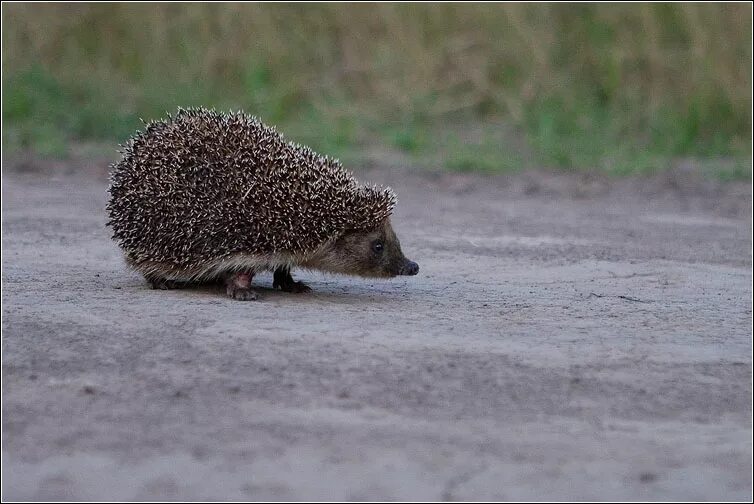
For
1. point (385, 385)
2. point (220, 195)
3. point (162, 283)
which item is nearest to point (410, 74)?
point (162, 283)

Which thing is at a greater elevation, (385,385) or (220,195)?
(220,195)

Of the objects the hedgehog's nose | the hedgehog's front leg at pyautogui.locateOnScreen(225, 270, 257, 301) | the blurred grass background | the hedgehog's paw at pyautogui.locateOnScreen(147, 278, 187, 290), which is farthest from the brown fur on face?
the blurred grass background

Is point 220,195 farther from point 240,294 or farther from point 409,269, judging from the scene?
point 409,269

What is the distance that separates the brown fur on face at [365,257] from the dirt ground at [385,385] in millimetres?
188

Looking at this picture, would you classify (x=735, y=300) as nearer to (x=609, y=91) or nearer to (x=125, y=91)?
(x=609, y=91)

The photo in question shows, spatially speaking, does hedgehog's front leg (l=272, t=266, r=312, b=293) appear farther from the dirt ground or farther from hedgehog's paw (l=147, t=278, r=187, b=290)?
hedgehog's paw (l=147, t=278, r=187, b=290)

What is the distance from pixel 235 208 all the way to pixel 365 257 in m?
0.94

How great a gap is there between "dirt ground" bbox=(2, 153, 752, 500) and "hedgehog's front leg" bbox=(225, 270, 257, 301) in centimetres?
14

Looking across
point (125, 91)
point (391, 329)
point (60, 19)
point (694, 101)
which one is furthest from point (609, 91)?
point (391, 329)

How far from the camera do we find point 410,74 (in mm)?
16391

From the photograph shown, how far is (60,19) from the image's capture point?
16.7 meters

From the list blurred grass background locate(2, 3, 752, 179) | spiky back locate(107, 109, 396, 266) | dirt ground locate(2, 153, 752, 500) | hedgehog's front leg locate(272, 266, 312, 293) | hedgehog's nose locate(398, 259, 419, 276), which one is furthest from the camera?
blurred grass background locate(2, 3, 752, 179)

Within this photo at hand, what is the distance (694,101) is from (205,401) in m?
11.3

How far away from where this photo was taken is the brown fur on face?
291 inches
